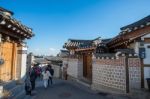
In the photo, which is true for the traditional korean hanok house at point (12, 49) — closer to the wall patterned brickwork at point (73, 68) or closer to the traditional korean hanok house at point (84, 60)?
the traditional korean hanok house at point (84, 60)

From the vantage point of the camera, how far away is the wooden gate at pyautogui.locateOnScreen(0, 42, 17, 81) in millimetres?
10195

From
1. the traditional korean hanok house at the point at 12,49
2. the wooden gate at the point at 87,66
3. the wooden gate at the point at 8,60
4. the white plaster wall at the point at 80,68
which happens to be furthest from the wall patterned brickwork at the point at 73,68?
the wooden gate at the point at 8,60

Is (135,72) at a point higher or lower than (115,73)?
higher

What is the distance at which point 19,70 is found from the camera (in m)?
12.7

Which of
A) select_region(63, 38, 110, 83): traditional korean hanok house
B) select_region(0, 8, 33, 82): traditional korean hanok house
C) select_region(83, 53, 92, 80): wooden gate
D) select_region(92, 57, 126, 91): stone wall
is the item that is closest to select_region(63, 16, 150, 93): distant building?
select_region(92, 57, 126, 91): stone wall

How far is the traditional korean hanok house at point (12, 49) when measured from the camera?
31.3ft

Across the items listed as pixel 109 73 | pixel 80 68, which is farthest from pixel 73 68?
pixel 109 73

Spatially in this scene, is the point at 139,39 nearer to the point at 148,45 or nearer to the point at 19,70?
the point at 148,45

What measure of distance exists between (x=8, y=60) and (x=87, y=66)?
445 inches

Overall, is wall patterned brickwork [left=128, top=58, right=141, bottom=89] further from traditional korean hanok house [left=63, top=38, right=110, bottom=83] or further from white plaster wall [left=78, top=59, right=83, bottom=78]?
white plaster wall [left=78, top=59, right=83, bottom=78]

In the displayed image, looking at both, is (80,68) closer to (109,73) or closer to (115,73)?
(109,73)

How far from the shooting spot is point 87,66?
21.3 metres

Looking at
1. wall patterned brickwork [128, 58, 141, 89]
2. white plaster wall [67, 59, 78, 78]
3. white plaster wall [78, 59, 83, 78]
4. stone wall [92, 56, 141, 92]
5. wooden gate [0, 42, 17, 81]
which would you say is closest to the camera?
wooden gate [0, 42, 17, 81]

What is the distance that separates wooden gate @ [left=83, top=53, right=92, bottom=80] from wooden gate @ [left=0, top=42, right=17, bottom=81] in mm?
9650
